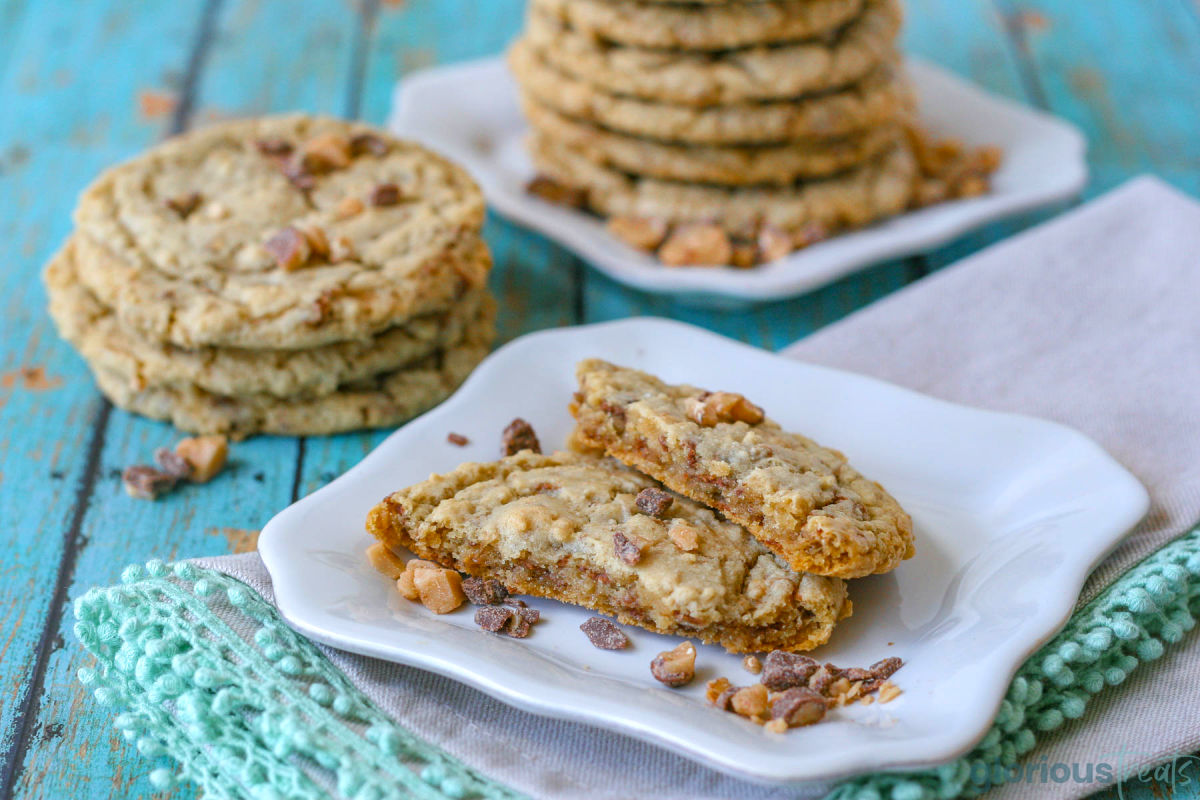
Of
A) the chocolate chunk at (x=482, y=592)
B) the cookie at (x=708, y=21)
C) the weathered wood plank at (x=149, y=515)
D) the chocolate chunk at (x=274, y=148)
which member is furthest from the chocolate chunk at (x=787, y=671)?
the chocolate chunk at (x=274, y=148)

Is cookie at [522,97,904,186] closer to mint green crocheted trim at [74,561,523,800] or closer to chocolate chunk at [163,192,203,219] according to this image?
chocolate chunk at [163,192,203,219]

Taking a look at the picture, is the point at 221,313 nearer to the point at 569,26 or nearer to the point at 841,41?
the point at 569,26

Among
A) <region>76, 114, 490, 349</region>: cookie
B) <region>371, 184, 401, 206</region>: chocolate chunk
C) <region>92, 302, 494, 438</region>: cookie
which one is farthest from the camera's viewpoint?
<region>371, 184, 401, 206</region>: chocolate chunk

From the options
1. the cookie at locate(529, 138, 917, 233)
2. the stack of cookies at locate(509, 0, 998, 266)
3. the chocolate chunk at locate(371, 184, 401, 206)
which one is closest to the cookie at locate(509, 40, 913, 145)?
the stack of cookies at locate(509, 0, 998, 266)

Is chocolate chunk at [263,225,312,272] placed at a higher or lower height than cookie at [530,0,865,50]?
lower

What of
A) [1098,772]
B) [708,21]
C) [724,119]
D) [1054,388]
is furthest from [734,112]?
[1098,772]

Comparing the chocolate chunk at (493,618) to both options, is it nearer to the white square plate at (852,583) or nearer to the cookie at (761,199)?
the white square plate at (852,583)

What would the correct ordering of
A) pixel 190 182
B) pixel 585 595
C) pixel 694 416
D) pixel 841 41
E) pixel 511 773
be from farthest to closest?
pixel 841 41
pixel 190 182
pixel 694 416
pixel 585 595
pixel 511 773

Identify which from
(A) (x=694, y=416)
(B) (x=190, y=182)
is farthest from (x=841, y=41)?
(B) (x=190, y=182)
